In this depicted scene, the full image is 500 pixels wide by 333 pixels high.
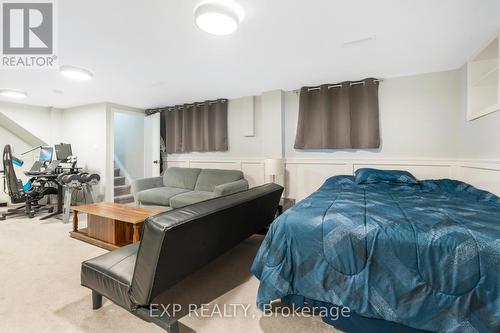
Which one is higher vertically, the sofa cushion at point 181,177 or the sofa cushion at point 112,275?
the sofa cushion at point 181,177

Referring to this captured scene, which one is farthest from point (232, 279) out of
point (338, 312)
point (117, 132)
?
point (117, 132)

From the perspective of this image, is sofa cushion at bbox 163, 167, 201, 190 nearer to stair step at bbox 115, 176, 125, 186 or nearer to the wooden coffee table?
the wooden coffee table

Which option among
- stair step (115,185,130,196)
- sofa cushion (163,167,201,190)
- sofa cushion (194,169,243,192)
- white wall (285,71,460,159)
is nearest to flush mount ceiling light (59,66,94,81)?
sofa cushion (163,167,201,190)

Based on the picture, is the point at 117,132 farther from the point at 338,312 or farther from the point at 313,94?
the point at 338,312

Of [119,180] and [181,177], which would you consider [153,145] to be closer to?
[181,177]

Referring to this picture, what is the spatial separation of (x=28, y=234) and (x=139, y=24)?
10.6ft

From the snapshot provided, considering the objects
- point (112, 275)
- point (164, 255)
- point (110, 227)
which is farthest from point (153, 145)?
point (164, 255)

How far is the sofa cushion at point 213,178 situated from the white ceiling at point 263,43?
148cm

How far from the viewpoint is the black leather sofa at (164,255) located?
1.25m

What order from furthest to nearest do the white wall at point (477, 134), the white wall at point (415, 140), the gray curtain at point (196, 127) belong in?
the gray curtain at point (196, 127) → the white wall at point (415, 140) → the white wall at point (477, 134)

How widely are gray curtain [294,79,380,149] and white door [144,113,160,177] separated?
10.3 feet

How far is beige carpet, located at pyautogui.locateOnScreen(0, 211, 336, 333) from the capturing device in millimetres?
1486

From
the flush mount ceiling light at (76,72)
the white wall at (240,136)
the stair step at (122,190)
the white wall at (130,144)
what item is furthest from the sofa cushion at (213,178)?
the white wall at (130,144)

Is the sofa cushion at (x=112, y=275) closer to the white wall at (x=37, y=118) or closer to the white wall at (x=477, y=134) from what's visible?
the white wall at (x=477, y=134)
